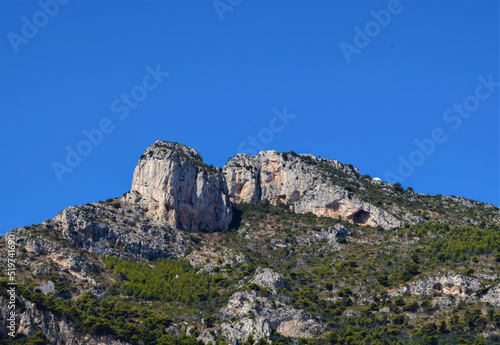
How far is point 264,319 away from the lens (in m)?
114

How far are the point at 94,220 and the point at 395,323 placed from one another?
5667cm

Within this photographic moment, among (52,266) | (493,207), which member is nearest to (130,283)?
(52,266)

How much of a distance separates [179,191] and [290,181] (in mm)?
31397

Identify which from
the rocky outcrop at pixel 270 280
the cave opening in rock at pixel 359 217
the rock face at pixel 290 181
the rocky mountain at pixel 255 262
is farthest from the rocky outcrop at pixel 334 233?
the rocky outcrop at pixel 270 280

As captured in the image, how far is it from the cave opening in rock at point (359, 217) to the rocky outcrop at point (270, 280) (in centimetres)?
3592

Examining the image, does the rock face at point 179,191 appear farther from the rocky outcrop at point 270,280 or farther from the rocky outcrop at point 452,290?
the rocky outcrop at point 452,290

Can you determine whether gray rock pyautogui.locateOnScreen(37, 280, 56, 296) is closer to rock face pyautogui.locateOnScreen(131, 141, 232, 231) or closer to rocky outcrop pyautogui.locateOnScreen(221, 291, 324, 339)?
rocky outcrop pyautogui.locateOnScreen(221, 291, 324, 339)

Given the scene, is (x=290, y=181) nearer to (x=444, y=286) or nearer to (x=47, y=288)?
(x=444, y=286)

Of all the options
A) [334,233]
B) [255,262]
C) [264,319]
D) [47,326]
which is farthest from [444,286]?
[47,326]

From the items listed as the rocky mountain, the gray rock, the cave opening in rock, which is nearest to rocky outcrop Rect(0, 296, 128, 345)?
the rocky mountain

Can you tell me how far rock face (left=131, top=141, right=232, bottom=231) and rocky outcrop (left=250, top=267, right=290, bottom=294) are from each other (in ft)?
89.0

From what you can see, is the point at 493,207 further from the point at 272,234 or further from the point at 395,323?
the point at 395,323

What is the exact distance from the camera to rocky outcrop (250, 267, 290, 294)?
413 ft

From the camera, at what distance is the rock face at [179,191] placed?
151 meters
